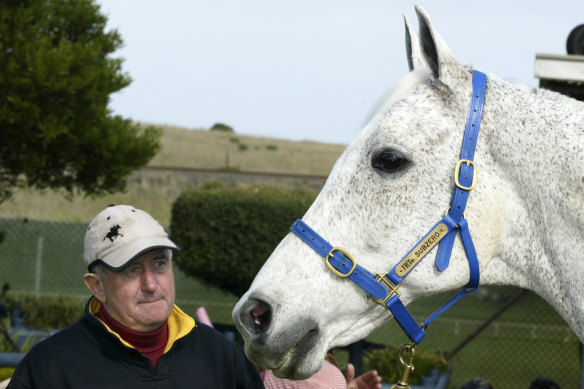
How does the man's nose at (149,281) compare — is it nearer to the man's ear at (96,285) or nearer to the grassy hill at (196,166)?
the man's ear at (96,285)

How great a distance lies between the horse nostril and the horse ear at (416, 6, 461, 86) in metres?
0.93

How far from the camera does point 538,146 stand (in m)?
2.06

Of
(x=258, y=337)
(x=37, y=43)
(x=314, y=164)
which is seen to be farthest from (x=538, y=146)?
(x=314, y=164)

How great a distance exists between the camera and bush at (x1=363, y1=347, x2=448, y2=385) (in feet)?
21.7

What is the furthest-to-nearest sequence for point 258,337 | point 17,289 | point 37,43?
point 17,289
point 37,43
point 258,337

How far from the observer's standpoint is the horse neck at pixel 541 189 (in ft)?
6.63

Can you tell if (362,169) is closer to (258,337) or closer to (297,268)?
(297,268)

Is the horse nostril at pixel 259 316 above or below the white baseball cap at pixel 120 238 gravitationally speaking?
below

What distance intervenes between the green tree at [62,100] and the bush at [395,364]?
6.34 metres

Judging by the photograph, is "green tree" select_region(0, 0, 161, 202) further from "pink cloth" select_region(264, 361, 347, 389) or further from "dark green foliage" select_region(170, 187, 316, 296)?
"pink cloth" select_region(264, 361, 347, 389)

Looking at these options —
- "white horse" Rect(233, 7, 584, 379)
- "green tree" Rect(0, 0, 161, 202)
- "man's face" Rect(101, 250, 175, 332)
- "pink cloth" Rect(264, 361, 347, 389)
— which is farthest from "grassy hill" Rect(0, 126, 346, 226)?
"white horse" Rect(233, 7, 584, 379)

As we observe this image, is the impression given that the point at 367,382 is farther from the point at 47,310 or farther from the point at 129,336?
the point at 47,310

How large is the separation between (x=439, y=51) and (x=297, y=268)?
2.76ft

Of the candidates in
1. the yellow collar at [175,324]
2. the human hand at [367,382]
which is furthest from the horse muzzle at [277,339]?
the human hand at [367,382]
